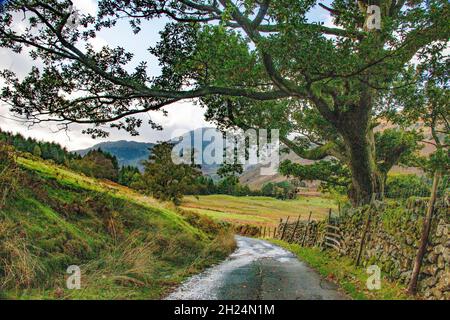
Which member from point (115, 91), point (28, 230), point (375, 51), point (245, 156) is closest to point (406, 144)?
point (245, 156)

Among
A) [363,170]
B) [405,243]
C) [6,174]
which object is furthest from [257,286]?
[363,170]

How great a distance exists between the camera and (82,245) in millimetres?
9562

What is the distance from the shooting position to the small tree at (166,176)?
141 ft

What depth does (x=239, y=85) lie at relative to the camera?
12.1 meters

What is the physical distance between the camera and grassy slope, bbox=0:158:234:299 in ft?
23.3

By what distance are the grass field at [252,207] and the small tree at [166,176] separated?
15438 millimetres

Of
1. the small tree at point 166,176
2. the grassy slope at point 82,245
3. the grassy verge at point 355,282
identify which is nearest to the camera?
the grassy slope at point 82,245

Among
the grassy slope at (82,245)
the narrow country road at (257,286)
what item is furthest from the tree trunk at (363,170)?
the grassy slope at (82,245)

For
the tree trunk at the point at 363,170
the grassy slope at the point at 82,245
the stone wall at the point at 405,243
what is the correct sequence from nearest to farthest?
the grassy slope at the point at 82,245 < the stone wall at the point at 405,243 < the tree trunk at the point at 363,170

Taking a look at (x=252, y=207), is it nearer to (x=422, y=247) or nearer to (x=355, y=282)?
(x=355, y=282)

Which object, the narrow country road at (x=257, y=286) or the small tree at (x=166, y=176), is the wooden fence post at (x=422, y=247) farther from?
the small tree at (x=166, y=176)

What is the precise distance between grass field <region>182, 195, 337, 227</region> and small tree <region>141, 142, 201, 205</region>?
15.4 metres
